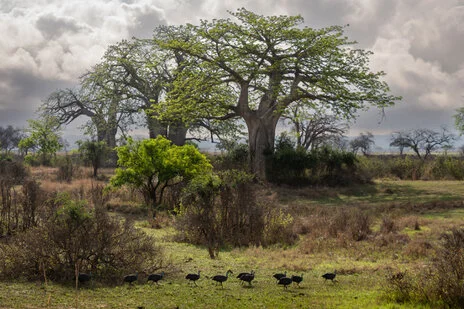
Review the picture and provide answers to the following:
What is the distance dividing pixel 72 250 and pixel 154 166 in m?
12.5

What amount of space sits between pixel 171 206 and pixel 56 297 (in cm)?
1318

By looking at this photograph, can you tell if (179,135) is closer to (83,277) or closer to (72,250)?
(72,250)

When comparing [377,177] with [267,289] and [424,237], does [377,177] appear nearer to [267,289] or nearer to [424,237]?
[424,237]

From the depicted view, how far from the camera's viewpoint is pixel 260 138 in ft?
109

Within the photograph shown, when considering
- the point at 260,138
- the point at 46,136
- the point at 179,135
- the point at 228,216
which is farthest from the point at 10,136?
the point at 228,216

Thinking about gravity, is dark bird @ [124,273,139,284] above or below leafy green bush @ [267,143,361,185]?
below

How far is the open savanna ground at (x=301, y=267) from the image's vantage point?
7414 mm

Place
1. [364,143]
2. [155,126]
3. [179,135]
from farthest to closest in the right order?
1. [364,143]
2. [179,135]
3. [155,126]

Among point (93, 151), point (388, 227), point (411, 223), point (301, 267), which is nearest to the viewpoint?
point (301, 267)

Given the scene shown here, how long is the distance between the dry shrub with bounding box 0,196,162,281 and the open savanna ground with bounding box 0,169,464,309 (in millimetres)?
229

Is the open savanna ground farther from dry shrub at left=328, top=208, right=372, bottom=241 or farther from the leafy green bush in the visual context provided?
the leafy green bush

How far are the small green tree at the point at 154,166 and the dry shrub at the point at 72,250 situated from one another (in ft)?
37.5

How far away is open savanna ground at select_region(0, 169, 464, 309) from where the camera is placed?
7.41 metres

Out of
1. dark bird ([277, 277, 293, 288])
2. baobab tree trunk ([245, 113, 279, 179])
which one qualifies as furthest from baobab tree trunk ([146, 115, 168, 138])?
dark bird ([277, 277, 293, 288])
